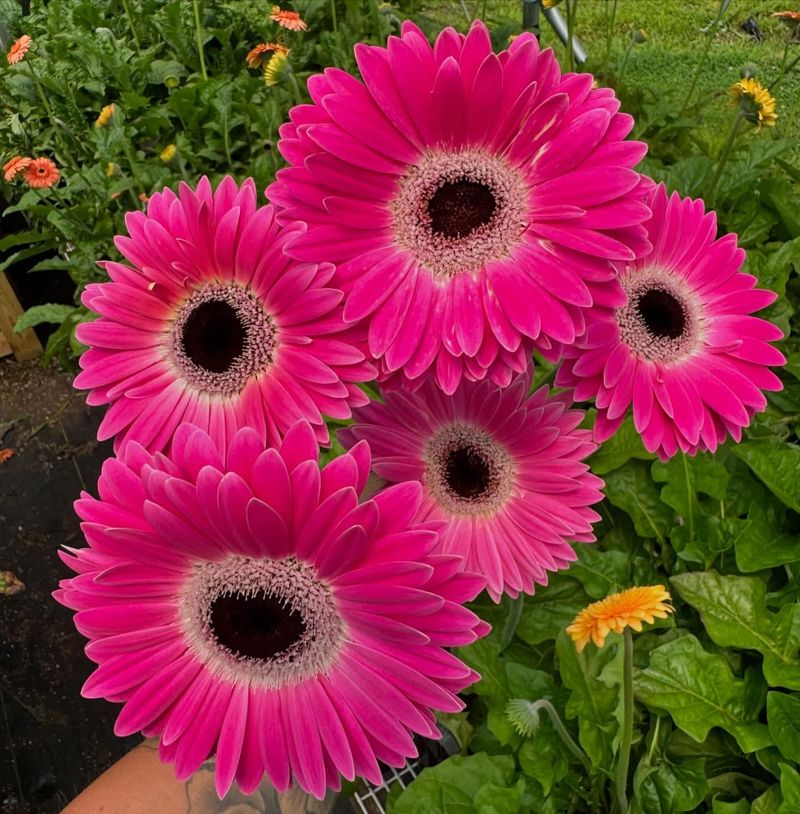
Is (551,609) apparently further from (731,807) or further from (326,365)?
(326,365)

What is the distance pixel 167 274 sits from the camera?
63 cm

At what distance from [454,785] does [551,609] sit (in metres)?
0.32

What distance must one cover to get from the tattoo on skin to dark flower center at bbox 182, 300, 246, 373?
0.51 meters

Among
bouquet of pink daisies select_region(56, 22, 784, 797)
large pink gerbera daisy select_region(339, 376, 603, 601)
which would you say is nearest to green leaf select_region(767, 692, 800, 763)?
large pink gerbera daisy select_region(339, 376, 603, 601)

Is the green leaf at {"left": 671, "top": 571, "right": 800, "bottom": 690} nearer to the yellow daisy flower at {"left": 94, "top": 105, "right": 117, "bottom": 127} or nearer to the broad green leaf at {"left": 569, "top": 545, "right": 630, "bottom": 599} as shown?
the broad green leaf at {"left": 569, "top": 545, "right": 630, "bottom": 599}

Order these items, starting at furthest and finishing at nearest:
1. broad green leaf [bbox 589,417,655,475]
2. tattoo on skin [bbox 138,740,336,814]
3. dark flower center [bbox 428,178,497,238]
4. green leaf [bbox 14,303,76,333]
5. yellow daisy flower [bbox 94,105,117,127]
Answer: green leaf [bbox 14,303,76,333]
yellow daisy flower [bbox 94,105,117,127]
broad green leaf [bbox 589,417,655,475]
tattoo on skin [bbox 138,740,336,814]
dark flower center [bbox 428,178,497,238]

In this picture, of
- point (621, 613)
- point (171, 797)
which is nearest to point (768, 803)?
point (621, 613)

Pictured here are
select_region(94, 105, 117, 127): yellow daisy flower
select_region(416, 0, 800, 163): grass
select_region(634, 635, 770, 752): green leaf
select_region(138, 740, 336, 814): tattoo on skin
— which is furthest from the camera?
select_region(416, 0, 800, 163): grass

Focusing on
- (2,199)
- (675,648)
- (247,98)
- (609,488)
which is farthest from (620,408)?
(2,199)

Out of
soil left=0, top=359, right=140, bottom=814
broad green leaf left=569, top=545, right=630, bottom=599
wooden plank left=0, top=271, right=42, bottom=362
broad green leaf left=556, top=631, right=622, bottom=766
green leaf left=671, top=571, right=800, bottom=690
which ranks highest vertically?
green leaf left=671, top=571, right=800, bottom=690

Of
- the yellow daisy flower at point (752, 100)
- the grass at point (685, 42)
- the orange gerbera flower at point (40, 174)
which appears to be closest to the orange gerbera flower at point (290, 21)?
the orange gerbera flower at point (40, 174)

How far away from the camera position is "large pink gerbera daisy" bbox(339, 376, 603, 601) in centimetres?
76

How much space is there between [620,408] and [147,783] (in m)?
0.73

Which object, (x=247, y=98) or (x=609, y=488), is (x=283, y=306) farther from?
(x=247, y=98)
